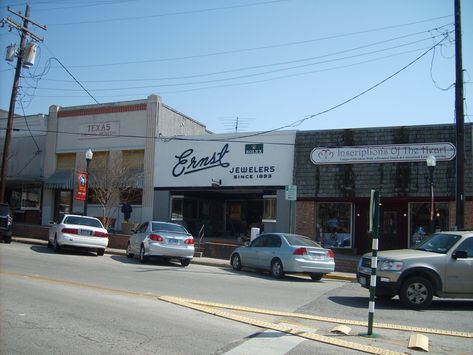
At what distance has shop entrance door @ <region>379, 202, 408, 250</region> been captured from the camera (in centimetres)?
2386

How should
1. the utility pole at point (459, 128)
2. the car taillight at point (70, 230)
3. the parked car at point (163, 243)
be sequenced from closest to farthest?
the utility pole at point (459, 128), the parked car at point (163, 243), the car taillight at point (70, 230)

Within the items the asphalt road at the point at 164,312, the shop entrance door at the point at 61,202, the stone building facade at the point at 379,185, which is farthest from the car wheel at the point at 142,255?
the shop entrance door at the point at 61,202

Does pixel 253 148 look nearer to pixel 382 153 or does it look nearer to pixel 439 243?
pixel 382 153

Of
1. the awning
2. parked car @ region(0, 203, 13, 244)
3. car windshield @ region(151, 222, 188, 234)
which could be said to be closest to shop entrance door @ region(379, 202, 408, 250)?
car windshield @ region(151, 222, 188, 234)

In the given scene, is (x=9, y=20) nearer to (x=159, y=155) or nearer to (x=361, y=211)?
(x=159, y=155)

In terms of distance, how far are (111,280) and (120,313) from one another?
163 inches

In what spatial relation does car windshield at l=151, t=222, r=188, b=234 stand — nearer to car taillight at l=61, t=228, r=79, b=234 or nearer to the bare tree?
car taillight at l=61, t=228, r=79, b=234

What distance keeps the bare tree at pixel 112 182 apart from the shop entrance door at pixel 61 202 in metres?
2.56

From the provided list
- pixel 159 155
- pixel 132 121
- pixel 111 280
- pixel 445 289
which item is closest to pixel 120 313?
pixel 111 280

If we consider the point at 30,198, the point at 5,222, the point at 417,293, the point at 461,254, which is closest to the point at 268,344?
the point at 417,293

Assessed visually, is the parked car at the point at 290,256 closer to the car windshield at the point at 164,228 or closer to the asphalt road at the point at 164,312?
the asphalt road at the point at 164,312

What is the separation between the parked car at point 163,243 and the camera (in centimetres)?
1733

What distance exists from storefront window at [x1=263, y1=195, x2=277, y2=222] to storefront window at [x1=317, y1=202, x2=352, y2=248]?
2270 mm

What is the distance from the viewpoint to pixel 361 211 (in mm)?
24625
